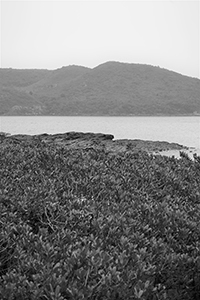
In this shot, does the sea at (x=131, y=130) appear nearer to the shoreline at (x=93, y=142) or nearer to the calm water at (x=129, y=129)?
the calm water at (x=129, y=129)

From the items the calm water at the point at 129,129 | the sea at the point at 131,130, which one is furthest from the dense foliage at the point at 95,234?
the calm water at the point at 129,129

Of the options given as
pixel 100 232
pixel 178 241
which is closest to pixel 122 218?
pixel 100 232

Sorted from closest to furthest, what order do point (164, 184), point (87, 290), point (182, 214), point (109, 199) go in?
point (87, 290) < point (182, 214) < point (109, 199) < point (164, 184)

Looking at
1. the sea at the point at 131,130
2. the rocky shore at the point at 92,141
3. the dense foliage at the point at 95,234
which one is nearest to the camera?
the dense foliage at the point at 95,234

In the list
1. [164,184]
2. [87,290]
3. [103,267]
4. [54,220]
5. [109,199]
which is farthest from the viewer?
[164,184]

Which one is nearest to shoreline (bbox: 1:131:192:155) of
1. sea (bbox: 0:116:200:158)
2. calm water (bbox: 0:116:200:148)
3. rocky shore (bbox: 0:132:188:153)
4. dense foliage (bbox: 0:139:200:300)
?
rocky shore (bbox: 0:132:188:153)

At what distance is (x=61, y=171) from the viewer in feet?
22.6

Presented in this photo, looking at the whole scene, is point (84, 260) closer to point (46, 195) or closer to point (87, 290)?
point (87, 290)

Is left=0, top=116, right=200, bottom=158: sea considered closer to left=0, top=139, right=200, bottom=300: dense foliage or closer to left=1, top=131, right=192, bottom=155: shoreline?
left=1, top=131, right=192, bottom=155: shoreline

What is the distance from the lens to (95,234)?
14.1 feet

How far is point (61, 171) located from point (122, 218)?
8.58 ft

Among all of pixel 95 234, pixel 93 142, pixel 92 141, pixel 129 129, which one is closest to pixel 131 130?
pixel 129 129

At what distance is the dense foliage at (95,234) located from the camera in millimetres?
3146

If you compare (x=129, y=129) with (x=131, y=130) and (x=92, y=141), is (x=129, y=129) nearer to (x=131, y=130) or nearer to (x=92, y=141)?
(x=131, y=130)
